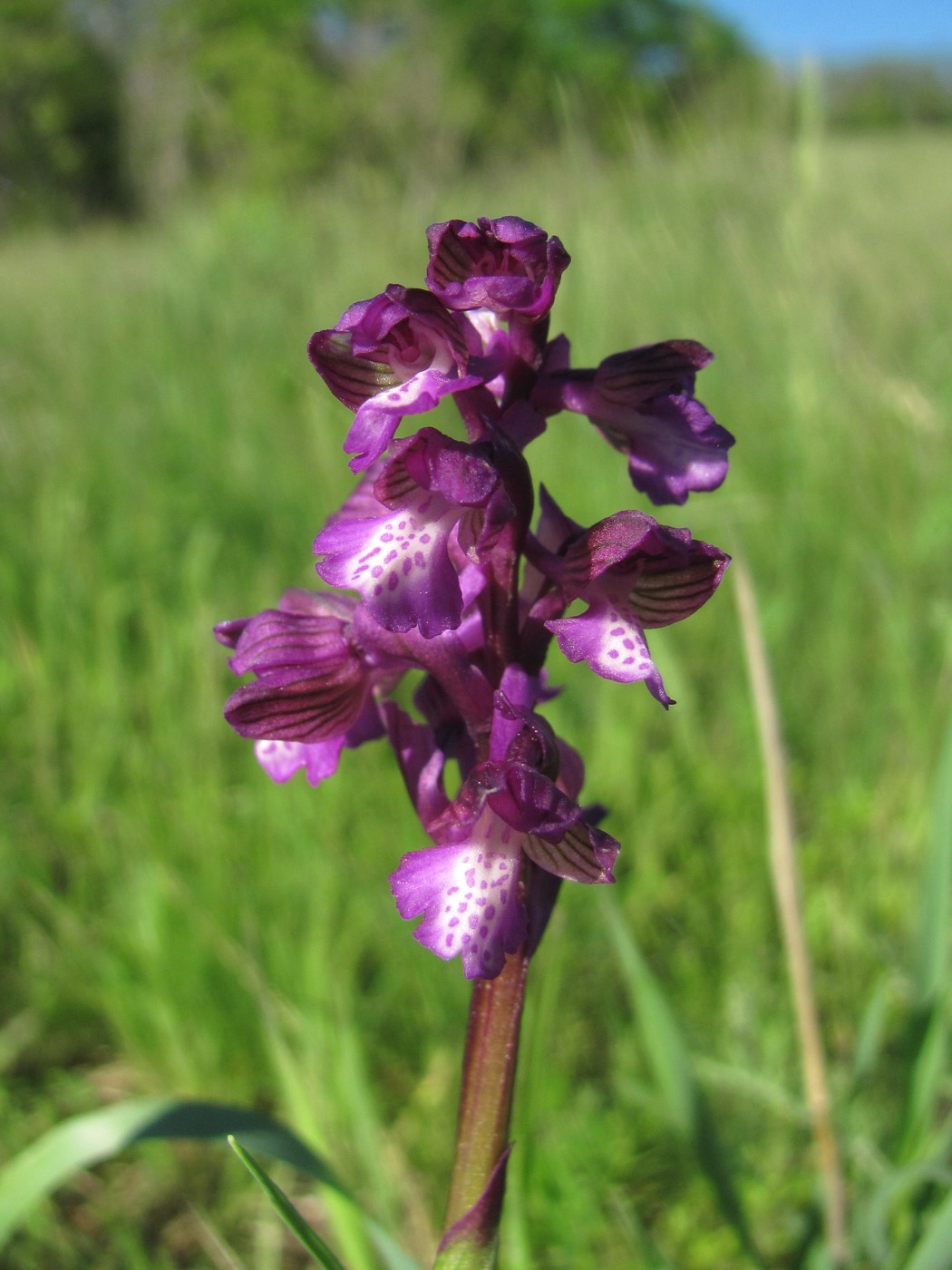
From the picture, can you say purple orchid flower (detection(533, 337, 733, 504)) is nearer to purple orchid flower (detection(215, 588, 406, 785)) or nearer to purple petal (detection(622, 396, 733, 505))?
purple petal (detection(622, 396, 733, 505))

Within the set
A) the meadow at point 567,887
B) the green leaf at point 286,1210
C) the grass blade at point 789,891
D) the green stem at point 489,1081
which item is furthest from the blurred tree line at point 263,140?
the green leaf at point 286,1210

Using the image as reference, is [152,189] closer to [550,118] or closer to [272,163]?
[550,118]

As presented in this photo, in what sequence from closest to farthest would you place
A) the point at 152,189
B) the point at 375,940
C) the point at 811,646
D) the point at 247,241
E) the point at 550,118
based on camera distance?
the point at 375,940 < the point at 811,646 < the point at 550,118 < the point at 152,189 < the point at 247,241

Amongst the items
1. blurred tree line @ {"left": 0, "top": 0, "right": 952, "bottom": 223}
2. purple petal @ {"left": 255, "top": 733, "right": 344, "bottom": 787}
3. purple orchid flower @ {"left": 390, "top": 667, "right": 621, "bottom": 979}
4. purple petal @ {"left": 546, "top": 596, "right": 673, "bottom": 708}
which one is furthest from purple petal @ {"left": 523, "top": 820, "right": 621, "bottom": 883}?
blurred tree line @ {"left": 0, "top": 0, "right": 952, "bottom": 223}

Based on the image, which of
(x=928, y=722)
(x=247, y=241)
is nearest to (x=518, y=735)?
(x=928, y=722)

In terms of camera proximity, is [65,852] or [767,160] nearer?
[65,852]
